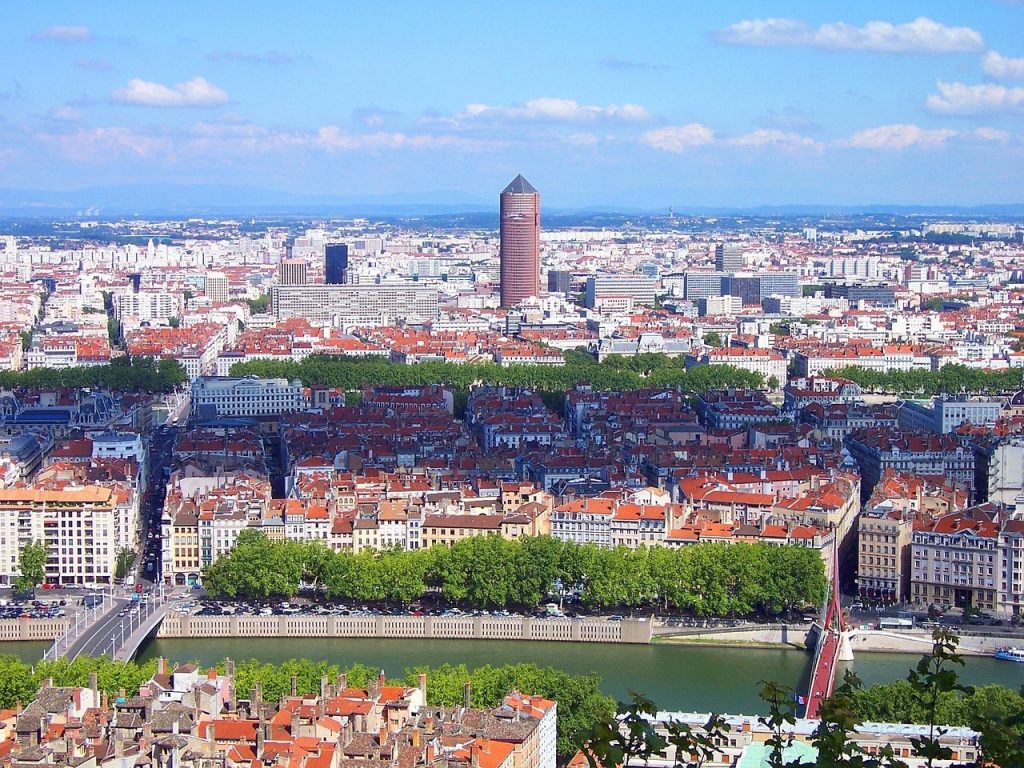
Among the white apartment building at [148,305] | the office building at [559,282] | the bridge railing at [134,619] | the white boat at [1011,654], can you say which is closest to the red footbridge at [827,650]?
the white boat at [1011,654]

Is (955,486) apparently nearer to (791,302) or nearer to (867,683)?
(867,683)

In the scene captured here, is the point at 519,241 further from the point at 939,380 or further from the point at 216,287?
the point at 939,380

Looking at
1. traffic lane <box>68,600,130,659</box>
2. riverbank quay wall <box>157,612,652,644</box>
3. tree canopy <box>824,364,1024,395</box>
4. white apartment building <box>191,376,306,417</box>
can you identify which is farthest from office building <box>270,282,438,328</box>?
traffic lane <box>68,600,130,659</box>

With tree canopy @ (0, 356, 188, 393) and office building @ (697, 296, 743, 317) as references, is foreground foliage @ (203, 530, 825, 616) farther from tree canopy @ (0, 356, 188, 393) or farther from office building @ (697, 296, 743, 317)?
office building @ (697, 296, 743, 317)

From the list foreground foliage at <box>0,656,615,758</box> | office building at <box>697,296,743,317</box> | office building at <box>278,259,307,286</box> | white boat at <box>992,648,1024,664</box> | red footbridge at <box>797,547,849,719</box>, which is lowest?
white boat at <box>992,648,1024,664</box>

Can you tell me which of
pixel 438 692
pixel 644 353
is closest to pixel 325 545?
pixel 438 692

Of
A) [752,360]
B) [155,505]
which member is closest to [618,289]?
[752,360]

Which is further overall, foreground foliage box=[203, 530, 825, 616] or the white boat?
foreground foliage box=[203, 530, 825, 616]
